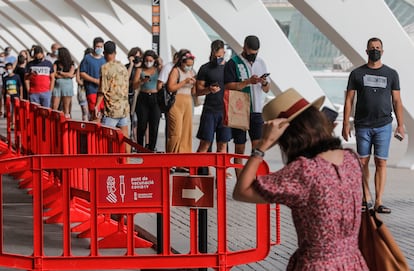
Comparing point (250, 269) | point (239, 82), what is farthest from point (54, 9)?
point (250, 269)

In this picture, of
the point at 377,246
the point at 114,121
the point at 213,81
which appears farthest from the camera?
the point at 114,121

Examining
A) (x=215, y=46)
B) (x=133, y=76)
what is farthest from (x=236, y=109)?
(x=133, y=76)

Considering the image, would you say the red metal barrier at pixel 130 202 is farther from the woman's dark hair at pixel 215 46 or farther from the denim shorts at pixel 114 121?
the denim shorts at pixel 114 121

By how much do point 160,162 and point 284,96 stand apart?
3.31 metres

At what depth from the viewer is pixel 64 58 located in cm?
2267

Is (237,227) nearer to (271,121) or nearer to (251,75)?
(251,75)

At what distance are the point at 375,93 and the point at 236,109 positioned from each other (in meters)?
1.89

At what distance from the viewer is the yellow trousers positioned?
623 inches

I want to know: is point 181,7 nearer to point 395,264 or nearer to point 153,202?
point 153,202

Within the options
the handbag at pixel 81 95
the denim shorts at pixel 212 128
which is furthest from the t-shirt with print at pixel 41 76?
the denim shorts at pixel 212 128

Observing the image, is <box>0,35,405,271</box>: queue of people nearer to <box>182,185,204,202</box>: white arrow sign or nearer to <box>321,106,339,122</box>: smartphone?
<box>321,106,339,122</box>: smartphone

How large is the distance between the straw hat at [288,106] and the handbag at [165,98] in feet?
34.8

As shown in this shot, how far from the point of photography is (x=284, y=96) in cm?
500

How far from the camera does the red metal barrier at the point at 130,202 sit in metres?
A: 8.20
